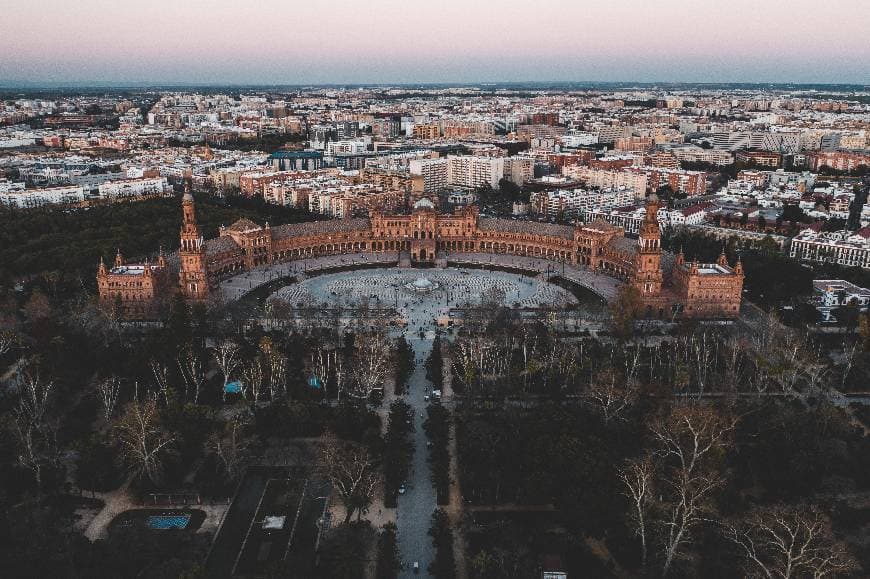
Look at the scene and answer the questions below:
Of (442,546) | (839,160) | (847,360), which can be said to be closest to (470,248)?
(847,360)

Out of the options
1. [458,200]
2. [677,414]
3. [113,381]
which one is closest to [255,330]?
[113,381]

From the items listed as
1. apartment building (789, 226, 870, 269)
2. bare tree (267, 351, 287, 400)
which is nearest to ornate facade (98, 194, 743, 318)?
apartment building (789, 226, 870, 269)

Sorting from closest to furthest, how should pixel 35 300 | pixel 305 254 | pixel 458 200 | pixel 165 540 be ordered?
pixel 165 540
pixel 35 300
pixel 305 254
pixel 458 200

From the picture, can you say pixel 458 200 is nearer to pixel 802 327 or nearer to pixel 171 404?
pixel 802 327

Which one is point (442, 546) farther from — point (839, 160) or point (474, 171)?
point (839, 160)

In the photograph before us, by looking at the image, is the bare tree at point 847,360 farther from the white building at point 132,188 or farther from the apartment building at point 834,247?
the white building at point 132,188

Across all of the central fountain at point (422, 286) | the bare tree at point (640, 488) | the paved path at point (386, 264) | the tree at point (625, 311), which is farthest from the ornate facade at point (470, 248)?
the bare tree at point (640, 488)
